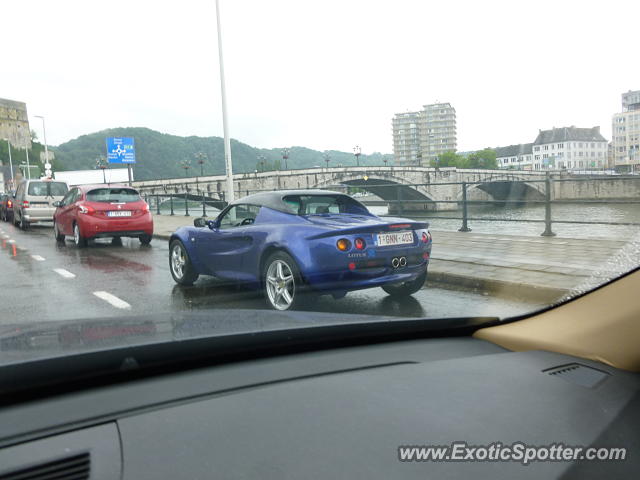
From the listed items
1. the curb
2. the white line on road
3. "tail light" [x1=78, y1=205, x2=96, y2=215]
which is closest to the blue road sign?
"tail light" [x1=78, y1=205, x2=96, y2=215]

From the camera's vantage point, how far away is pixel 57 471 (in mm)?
1242

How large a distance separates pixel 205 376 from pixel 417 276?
14.0ft

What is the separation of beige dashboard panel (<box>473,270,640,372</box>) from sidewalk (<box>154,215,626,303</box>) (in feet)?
6.97

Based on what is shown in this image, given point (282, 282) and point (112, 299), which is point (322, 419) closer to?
point (282, 282)

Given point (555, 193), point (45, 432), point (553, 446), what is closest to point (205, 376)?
point (45, 432)

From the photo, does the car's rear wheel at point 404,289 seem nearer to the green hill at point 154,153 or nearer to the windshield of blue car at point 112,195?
the windshield of blue car at point 112,195

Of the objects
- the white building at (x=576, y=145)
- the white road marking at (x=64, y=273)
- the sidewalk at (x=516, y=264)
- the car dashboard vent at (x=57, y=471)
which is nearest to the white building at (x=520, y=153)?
the white building at (x=576, y=145)

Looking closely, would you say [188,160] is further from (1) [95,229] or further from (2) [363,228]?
(2) [363,228]

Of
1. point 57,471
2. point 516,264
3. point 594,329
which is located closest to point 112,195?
point 516,264

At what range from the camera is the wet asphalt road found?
18.3 feet

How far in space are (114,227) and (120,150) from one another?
119 ft

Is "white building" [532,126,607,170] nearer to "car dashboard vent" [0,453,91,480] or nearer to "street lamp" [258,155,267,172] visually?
"car dashboard vent" [0,453,91,480]

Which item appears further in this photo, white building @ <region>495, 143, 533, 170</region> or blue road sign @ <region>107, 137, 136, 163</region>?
blue road sign @ <region>107, 137, 136, 163</region>

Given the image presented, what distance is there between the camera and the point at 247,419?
149 cm
